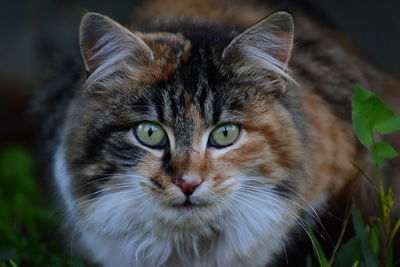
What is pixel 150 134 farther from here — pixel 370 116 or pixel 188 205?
pixel 370 116

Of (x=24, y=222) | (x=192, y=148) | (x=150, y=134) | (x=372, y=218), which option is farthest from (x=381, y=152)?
(x=24, y=222)

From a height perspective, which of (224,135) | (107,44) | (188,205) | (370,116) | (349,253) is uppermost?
(107,44)

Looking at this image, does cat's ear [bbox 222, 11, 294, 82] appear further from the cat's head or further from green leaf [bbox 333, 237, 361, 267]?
green leaf [bbox 333, 237, 361, 267]

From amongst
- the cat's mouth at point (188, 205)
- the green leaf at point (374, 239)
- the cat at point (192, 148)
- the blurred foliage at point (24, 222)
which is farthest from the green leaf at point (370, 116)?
the blurred foliage at point (24, 222)

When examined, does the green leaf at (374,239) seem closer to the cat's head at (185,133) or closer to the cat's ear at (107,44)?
the cat's head at (185,133)

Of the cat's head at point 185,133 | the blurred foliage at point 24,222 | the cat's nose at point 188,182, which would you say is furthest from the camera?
the blurred foliage at point 24,222

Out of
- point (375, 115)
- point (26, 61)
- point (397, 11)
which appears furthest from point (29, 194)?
point (397, 11)

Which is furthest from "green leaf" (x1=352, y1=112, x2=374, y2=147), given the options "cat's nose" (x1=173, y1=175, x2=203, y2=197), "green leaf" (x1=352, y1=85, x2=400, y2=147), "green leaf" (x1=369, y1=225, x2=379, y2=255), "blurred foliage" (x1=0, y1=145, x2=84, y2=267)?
"blurred foliage" (x1=0, y1=145, x2=84, y2=267)
